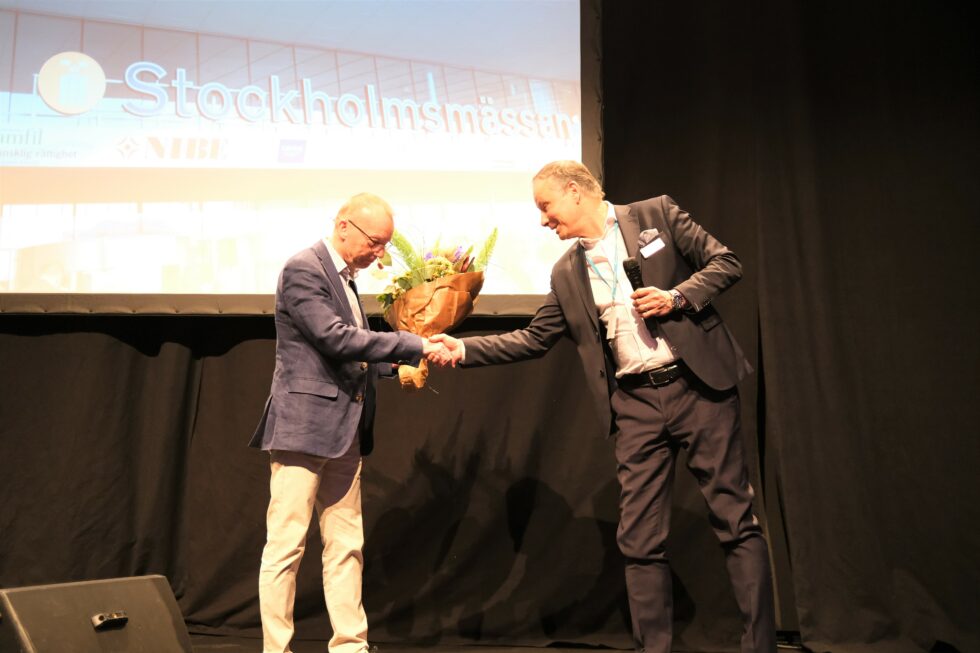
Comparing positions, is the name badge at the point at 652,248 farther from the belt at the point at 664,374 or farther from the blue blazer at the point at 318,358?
the blue blazer at the point at 318,358

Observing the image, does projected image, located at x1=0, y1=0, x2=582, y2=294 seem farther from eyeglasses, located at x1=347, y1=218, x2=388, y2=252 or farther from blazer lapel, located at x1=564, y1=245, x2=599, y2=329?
blazer lapel, located at x1=564, y1=245, x2=599, y2=329

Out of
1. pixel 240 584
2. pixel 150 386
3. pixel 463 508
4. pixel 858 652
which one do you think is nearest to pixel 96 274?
pixel 150 386

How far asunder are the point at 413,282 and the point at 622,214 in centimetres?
80

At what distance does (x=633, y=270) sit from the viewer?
271 centimetres

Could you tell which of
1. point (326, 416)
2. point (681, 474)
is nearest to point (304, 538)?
point (326, 416)

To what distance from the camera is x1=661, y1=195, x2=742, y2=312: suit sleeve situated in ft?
8.88

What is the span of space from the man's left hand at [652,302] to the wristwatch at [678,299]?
1cm

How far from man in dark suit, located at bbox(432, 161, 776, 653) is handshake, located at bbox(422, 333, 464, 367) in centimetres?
42

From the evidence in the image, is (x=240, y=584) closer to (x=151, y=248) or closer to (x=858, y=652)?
(x=151, y=248)

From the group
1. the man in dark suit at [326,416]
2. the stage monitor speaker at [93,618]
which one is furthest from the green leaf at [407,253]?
the stage monitor speaker at [93,618]

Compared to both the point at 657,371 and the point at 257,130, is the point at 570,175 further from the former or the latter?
the point at 257,130

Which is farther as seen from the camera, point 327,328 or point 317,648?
point 317,648

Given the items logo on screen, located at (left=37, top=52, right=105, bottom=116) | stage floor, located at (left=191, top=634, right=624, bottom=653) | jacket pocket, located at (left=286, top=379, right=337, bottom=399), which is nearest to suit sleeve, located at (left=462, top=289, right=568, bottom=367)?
jacket pocket, located at (left=286, top=379, right=337, bottom=399)

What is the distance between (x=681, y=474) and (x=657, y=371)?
3.92 ft
